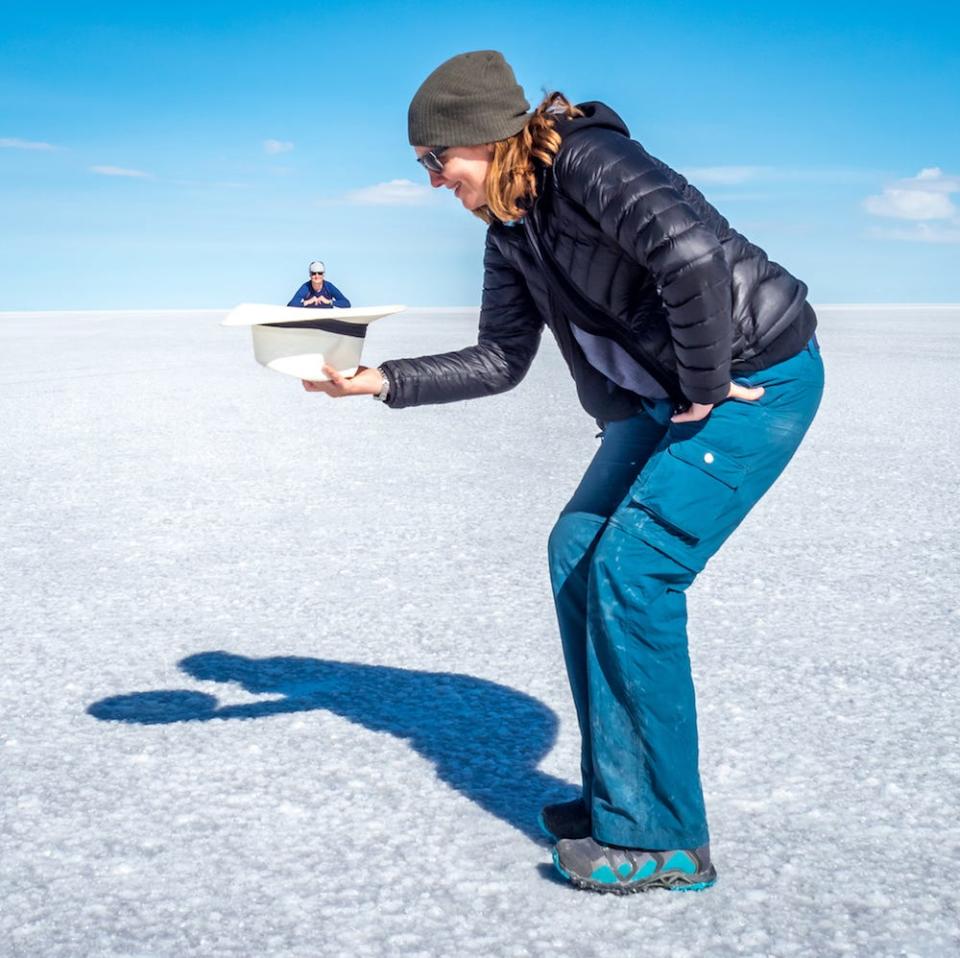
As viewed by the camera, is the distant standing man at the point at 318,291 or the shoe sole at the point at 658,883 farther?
the distant standing man at the point at 318,291

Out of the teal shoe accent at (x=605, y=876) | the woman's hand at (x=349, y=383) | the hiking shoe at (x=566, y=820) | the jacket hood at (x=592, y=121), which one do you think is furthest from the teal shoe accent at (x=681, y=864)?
the jacket hood at (x=592, y=121)

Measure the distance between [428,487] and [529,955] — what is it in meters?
5.25

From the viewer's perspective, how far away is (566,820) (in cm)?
296

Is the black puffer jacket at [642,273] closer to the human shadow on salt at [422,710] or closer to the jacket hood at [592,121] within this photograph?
the jacket hood at [592,121]

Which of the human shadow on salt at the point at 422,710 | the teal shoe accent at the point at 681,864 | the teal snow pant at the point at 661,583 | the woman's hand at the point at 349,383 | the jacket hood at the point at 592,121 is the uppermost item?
the jacket hood at the point at 592,121

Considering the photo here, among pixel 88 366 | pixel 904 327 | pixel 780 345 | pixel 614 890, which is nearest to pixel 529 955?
pixel 614 890

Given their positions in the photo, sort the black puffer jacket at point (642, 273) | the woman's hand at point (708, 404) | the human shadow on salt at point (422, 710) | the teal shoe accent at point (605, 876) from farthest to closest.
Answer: the human shadow on salt at point (422, 710), the teal shoe accent at point (605, 876), the woman's hand at point (708, 404), the black puffer jacket at point (642, 273)

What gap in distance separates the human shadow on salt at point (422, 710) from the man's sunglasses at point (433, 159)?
1.57 m

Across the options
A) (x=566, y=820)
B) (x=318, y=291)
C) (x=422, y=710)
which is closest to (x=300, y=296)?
(x=318, y=291)

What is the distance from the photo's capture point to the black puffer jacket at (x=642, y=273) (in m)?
2.39

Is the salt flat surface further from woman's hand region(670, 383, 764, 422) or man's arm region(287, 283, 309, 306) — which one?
man's arm region(287, 283, 309, 306)

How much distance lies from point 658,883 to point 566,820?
0.29 m

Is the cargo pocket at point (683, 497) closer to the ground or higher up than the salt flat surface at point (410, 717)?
higher up

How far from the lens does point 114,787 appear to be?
3371 mm
